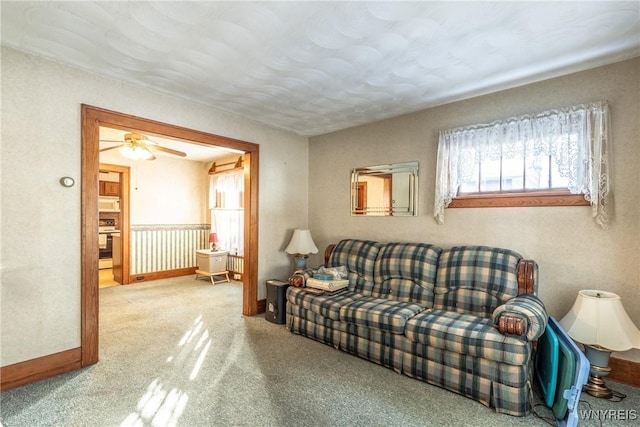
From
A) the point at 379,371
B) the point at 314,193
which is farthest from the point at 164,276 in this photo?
the point at 379,371

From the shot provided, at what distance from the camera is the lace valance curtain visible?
7.81ft

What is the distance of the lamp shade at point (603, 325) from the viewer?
2.03 metres

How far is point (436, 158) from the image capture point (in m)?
3.32

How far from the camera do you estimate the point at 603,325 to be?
6.81 ft

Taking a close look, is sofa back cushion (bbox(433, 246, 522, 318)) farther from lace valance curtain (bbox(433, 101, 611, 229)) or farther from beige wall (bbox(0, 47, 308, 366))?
beige wall (bbox(0, 47, 308, 366))

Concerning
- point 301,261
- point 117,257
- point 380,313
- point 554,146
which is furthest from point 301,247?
point 117,257

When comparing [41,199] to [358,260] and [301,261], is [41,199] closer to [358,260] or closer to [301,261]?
[301,261]

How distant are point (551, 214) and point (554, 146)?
57cm

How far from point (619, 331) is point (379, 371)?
164 cm

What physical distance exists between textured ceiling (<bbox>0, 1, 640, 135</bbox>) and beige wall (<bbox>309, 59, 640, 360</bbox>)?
193 millimetres

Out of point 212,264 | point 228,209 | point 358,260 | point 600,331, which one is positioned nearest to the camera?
point 600,331

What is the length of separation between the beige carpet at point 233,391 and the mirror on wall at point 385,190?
171 centimetres

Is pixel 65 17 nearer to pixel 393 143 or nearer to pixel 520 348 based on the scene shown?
pixel 393 143

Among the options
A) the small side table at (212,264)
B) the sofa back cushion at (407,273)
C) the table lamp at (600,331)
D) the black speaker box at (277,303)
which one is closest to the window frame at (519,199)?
the sofa back cushion at (407,273)
